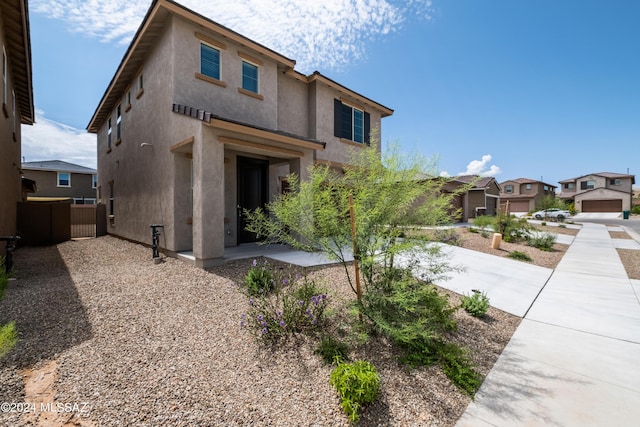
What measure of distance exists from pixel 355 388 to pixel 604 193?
204 feet

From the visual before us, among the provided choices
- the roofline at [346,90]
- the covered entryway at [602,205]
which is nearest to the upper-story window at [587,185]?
the covered entryway at [602,205]

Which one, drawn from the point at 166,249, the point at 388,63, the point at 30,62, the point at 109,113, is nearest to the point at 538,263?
the point at 388,63

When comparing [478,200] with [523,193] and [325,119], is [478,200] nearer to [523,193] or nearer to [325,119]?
[325,119]

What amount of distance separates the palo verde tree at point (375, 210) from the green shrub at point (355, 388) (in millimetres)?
1138

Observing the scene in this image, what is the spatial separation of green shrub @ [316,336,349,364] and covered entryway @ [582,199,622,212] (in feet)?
201

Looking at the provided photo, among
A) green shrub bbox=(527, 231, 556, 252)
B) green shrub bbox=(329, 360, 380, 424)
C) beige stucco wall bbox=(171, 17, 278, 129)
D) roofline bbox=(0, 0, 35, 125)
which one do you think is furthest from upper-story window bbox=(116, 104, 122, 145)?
green shrub bbox=(527, 231, 556, 252)

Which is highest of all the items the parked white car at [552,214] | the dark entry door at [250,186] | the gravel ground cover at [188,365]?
the dark entry door at [250,186]

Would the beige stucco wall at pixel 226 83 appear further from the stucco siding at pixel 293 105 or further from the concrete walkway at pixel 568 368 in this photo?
the concrete walkway at pixel 568 368

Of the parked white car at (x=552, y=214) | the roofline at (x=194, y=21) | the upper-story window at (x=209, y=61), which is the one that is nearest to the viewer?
the roofline at (x=194, y=21)

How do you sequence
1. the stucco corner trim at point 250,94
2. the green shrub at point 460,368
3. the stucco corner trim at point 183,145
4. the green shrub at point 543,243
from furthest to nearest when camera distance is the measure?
1. the green shrub at point 543,243
2. the stucco corner trim at point 250,94
3. the stucco corner trim at point 183,145
4. the green shrub at point 460,368

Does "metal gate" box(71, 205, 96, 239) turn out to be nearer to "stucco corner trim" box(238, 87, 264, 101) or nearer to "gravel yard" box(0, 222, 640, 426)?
"gravel yard" box(0, 222, 640, 426)

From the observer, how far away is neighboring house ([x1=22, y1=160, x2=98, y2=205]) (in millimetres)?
23797

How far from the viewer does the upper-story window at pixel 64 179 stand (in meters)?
24.8

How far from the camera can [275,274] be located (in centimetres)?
509
